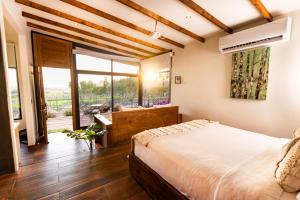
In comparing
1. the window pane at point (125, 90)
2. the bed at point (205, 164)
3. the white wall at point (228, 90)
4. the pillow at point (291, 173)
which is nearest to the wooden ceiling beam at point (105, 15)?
the white wall at point (228, 90)

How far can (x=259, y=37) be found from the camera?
2.40 meters

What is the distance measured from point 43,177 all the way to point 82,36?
131 inches

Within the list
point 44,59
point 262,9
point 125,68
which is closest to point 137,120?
point 125,68

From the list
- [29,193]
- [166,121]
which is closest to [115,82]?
[166,121]

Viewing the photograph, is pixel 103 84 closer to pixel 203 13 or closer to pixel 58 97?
pixel 58 97

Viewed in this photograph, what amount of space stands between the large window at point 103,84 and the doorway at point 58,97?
36 cm

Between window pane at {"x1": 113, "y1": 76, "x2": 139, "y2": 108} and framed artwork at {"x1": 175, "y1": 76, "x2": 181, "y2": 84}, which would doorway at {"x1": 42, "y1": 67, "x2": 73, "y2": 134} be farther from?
framed artwork at {"x1": 175, "y1": 76, "x2": 181, "y2": 84}

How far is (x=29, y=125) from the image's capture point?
301 cm

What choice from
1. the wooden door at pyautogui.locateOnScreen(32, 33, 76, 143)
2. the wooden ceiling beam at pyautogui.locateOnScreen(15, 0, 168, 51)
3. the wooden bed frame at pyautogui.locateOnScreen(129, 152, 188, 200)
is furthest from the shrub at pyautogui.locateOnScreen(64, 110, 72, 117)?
the wooden bed frame at pyautogui.locateOnScreen(129, 152, 188, 200)

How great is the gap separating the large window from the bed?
3.31 m

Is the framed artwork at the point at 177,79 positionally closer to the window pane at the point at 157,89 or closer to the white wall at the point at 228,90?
the white wall at the point at 228,90

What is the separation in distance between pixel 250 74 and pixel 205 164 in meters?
2.27

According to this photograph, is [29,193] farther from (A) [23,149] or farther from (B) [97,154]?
(A) [23,149]

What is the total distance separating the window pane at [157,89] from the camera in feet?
15.6
